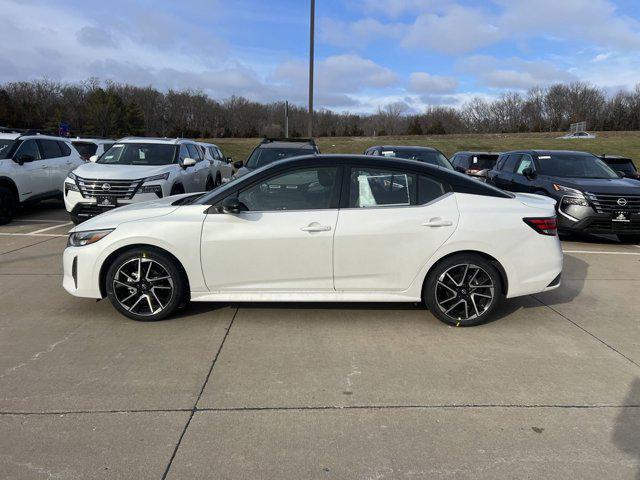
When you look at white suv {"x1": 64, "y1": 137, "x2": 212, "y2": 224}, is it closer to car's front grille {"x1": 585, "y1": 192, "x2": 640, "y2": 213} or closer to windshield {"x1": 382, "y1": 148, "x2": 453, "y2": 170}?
windshield {"x1": 382, "y1": 148, "x2": 453, "y2": 170}

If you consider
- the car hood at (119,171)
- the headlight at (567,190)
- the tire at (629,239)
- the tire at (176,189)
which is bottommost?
the tire at (629,239)

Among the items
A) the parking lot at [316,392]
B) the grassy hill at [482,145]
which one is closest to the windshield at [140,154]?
the parking lot at [316,392]

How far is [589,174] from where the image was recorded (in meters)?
10.1

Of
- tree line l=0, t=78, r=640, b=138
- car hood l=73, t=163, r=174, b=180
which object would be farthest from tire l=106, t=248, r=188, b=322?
tree line l=0, t=78, r=640, b=138

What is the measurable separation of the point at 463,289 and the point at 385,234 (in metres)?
0.92

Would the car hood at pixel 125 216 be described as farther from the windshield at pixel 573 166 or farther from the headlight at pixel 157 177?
the windshield at pixel 573 166

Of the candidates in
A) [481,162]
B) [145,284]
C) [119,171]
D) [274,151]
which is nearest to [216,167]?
[274,151]

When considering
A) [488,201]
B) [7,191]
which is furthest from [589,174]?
[7,191]

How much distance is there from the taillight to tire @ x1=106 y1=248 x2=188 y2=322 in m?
3.31

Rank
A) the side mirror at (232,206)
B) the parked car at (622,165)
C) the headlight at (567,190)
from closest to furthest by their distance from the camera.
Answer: the side mirror at (232,206)
the headlight at (567,190)
the parked car at (622,165)

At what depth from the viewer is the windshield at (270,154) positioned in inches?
438

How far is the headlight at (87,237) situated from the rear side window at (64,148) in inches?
342

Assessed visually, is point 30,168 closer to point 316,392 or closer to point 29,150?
point 29,150

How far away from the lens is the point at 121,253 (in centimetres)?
479
